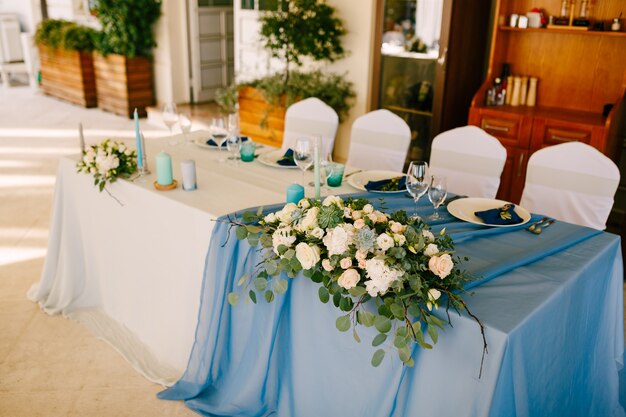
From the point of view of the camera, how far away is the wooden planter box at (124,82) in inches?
293

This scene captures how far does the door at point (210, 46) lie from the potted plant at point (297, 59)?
232 centimetres

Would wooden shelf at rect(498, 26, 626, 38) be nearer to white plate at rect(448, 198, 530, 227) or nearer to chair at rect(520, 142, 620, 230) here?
Result: chair at rect(520, 142, 620, 230)

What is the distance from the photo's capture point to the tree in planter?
195 inches

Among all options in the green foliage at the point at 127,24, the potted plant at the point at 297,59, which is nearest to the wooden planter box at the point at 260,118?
the potted plant at the point at 297,59

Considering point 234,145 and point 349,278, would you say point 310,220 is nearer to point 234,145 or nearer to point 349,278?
point 349,278

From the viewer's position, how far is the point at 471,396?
62.6 inches

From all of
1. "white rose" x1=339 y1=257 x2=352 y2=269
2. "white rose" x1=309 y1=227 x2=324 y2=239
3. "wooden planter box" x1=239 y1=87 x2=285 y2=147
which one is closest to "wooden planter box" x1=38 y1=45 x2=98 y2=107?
"wooden planter box" x1=239 y1=87 x2=285 y2=147

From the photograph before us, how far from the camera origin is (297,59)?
517 cm

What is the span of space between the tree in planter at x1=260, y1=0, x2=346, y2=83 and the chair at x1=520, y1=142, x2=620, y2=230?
274 centimetres

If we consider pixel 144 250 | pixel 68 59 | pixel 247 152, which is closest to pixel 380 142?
pixel 247 152

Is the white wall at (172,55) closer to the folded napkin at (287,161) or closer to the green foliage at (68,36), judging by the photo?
the green foliage at (68,36)

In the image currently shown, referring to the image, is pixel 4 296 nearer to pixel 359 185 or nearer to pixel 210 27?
pixel 359 185

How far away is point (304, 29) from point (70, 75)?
4.52 metres

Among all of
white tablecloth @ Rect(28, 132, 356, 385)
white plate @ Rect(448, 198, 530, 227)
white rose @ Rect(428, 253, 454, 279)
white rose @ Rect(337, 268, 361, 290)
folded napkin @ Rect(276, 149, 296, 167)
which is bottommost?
white tablecloth @ Rect(28, 132, 356, 385)
